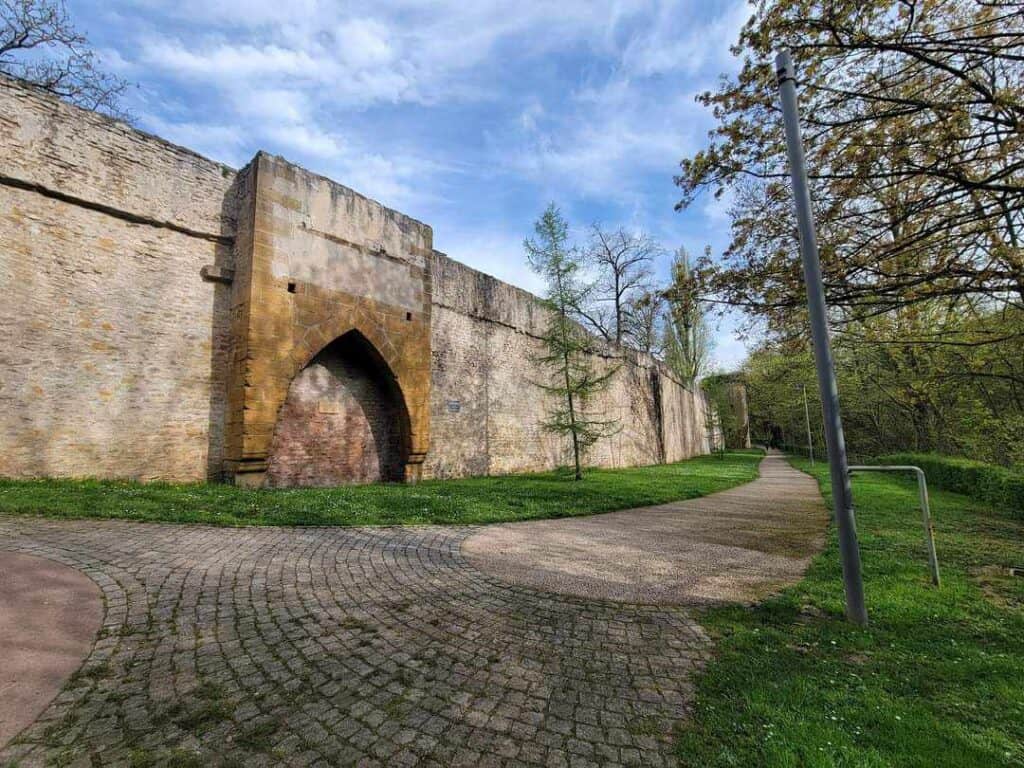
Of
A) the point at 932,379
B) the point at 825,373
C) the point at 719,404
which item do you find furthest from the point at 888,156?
the point at 719,404

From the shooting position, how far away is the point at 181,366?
8.17 metres

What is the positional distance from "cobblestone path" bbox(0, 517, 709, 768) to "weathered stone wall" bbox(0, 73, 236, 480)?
3885 mm

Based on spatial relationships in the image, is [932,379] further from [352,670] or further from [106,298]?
[106,298]

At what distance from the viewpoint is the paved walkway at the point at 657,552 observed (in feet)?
13.1

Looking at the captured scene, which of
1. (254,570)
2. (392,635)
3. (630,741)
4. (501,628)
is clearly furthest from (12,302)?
(630,741)

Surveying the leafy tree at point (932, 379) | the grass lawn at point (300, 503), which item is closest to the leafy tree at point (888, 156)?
the leafy tree at point (932, 379)

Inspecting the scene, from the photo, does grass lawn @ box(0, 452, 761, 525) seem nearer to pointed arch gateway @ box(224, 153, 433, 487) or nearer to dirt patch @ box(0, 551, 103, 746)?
pointed arch gateway @ box(224, 153, 433, 487)

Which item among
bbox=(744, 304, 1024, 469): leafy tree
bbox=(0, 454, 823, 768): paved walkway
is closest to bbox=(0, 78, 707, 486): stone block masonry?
bbox=(0, 454, 823, 768): paved walkway

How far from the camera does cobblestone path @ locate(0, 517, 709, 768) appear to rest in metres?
1.89

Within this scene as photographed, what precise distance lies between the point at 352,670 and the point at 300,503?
4964mm

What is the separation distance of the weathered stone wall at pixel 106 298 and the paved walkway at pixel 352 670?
3706mm

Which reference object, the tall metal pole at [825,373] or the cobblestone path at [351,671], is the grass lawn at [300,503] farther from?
the tall metal pole at [825,373]

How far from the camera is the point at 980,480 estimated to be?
10570 mm

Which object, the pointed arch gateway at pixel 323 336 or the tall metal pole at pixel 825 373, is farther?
the pointed arch gateway at pixel 323 336
